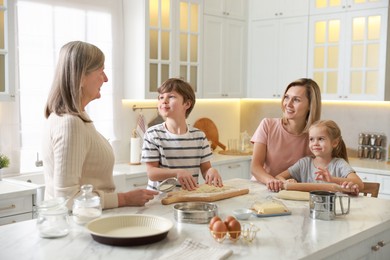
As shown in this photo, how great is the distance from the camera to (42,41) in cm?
404

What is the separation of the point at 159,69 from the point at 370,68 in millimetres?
1933

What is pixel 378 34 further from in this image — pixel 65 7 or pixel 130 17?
pixel 65 7

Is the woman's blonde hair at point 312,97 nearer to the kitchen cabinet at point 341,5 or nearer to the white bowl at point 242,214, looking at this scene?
the white bowl at point 242,214

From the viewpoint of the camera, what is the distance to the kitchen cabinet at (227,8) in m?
5.04

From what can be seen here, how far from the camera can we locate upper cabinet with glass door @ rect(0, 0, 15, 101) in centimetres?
343

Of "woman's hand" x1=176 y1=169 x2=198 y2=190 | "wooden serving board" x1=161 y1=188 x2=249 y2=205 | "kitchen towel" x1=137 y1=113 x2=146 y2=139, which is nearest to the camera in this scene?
"wooden serving board" x1=161 y1=188 x2=249 y2=205

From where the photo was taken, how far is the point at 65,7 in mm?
4168

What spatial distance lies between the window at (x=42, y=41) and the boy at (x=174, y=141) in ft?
5.47

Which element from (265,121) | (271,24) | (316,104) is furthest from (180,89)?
(271,24)

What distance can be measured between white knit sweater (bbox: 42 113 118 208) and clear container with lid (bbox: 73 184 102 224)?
0.20ft

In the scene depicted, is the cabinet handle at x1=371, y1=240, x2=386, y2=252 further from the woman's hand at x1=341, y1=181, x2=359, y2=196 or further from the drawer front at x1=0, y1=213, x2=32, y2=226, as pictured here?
the drawer front at x1=0, y1=213, x2=32, y2=226

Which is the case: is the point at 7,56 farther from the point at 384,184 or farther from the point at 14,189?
the point at 384,184

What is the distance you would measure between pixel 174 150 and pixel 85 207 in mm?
884

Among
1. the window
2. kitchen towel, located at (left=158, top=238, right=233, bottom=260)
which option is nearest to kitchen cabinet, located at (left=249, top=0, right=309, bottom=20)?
the window
